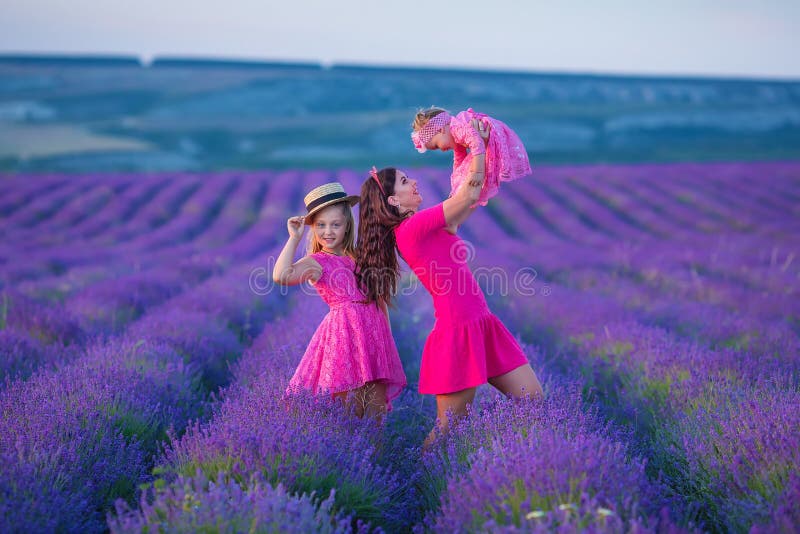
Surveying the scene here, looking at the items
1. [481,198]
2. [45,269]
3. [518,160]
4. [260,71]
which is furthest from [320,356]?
[260,71]

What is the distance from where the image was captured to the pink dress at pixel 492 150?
2.57m

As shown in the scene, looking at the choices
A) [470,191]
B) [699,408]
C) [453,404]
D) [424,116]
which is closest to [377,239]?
[470,191]

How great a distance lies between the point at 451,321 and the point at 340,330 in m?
0.52

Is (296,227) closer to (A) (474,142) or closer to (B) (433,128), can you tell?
(B) (433,128)

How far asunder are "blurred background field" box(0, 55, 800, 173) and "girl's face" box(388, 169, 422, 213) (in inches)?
890

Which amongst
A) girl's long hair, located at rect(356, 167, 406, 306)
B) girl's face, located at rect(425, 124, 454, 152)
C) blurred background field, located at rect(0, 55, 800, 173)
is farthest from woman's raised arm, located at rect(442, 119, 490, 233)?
blurred background field, located at rect(0, 55, 800, 173)

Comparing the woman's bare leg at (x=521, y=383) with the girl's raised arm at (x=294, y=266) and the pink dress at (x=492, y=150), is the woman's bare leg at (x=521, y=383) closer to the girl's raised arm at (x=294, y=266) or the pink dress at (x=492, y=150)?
the pink dress at (x=492, y=150)

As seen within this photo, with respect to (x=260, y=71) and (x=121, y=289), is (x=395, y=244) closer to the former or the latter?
(x=121, y=289)

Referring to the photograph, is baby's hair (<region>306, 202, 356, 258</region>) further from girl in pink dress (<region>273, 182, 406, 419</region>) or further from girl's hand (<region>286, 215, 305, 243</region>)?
girl's hand (<region>286, 215, 305, 243</region>)

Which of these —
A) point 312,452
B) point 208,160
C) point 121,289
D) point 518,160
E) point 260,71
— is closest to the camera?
point 312,452

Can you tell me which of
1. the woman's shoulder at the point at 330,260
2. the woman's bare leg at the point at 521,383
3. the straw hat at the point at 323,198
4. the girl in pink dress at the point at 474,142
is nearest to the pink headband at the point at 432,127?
the girl in pink dress at the point at 474,142

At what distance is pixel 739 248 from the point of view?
402 inches

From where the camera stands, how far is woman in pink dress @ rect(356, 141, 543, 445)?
2598mm

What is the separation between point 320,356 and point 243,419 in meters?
0.53
